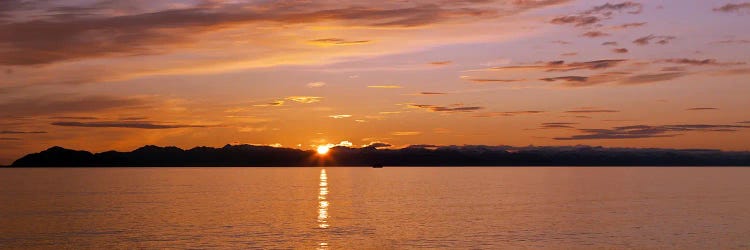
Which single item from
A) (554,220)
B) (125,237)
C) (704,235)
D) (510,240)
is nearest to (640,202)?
(554,220)

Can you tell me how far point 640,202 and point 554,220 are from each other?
46358mm

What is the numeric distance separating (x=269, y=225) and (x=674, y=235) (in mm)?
43730

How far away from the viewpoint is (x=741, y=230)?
87.1 meters

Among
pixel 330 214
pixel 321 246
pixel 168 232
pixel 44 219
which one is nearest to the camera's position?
pixel 321 246

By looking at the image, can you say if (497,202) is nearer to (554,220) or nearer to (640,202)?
(640,202)

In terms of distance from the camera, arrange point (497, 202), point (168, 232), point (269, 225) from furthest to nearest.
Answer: point (497, 202), point (269, 225), point (168, 232)

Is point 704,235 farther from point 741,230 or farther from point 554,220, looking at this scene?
point 554,220

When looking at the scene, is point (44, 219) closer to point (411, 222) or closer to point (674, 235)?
point (411, 222)

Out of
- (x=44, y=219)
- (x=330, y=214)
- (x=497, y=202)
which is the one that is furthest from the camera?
(x=497, y=202)

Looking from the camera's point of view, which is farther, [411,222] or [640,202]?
[640,202]

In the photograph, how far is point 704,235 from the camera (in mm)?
82688

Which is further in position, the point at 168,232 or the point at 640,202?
the point at 640,202

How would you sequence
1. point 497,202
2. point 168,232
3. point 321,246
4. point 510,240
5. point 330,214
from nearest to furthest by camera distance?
point 321,246 < point 510,240 < point 168,232 < point 330,214 < point 497,202

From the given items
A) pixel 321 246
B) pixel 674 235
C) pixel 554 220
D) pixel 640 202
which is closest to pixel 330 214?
pixel 554 220
